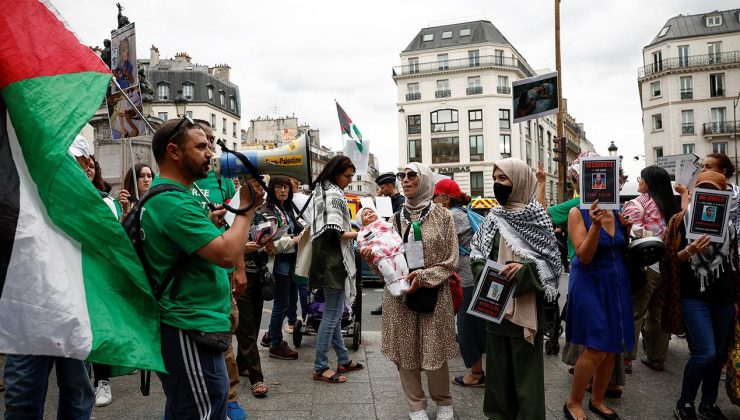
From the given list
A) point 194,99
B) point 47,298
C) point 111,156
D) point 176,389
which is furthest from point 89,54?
point 194,99

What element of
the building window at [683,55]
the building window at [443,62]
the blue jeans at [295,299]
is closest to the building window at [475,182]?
the building window at [443,62]

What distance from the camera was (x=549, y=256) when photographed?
3.31 metres

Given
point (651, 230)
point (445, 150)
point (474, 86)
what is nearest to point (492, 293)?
point (651, 230)

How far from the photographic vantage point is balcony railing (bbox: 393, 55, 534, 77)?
5288 cm

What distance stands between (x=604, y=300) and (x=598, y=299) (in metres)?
0.04

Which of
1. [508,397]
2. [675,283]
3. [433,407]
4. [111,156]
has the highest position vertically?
[111,156]

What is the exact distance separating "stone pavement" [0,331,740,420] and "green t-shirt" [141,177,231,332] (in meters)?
1.95

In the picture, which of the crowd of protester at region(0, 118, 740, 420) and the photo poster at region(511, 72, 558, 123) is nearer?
the crowd of protester at region(0, 118, 740, 420)

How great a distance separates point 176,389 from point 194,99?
64816mm

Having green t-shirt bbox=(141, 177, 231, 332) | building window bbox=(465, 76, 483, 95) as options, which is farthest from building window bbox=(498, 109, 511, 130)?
green t-shirt bbox=(141, 177, 231, 332)

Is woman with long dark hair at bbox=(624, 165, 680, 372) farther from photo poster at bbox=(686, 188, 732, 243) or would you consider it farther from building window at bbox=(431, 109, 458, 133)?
building window at bbox=(431, 109, 458, 133)

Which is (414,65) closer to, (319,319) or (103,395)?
(319,319)

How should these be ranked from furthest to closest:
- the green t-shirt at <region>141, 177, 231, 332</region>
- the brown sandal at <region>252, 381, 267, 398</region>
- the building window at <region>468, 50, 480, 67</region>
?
the building window at <region>468, 50, 480, 67</region>
the brown sandal at <region>252, 381, 267, 398</region>
the green t-shirt at <region>141, 177, 231, 332</region>

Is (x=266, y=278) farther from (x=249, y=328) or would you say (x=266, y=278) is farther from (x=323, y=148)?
(x=323, y=148)
